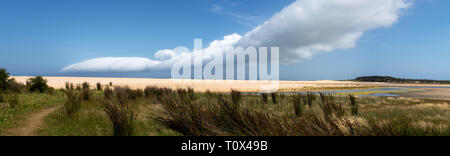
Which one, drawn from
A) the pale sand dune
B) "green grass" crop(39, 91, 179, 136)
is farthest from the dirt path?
the pale sand dune

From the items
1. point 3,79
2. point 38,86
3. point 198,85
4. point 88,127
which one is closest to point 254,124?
point 88,127

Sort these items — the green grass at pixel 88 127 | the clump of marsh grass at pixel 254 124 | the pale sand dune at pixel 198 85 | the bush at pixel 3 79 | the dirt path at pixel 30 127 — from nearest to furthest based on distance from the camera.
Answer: the clump of marsh grass at pixel 254 124 < the green grass at pixel 88 127 < the dirt path at pixel 30 127 < the bush at pixel 3 79 < the pale sand dune at pixel 198 85

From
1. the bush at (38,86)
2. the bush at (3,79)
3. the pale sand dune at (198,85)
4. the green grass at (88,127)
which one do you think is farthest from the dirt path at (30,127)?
the pale sand dune at (198,85)

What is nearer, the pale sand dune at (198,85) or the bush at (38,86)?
the bush at (38,86)

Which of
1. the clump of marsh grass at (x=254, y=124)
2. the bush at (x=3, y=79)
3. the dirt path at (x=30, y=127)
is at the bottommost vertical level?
the dirt path at (x=30, y=127)

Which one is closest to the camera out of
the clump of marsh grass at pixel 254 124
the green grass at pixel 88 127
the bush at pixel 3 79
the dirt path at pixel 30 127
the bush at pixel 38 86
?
the clump of marsh grass at pixel 254 124

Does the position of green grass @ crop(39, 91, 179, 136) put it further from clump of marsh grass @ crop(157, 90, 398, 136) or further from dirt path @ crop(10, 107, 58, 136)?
clump of marsh grass @ crop(157, 90, 398, 136)

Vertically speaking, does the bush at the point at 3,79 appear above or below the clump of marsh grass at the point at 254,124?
above

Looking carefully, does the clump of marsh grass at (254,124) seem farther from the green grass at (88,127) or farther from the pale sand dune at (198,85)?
the pale sand dune at (198,85)

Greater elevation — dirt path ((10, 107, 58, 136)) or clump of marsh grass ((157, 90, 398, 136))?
clump of marsh grass ((157, 90, 398, 136))

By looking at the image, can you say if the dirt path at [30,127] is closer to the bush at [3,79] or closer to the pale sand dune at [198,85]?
the bush at [3,79]

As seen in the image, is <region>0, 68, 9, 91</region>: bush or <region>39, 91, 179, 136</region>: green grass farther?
<region>0, 68, 9, 91</region>: bush

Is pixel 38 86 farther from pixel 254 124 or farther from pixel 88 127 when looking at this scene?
pixel 254 124
